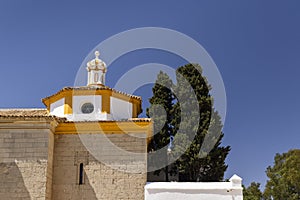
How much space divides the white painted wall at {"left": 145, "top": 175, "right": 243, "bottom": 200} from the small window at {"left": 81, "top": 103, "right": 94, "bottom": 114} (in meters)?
3.13

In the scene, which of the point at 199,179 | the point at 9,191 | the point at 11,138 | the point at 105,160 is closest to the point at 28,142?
the point at 11,138

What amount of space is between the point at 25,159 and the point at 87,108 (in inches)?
100

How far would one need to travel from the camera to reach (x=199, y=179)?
15.8 meters

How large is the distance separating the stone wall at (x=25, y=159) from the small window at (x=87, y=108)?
4.90 ft

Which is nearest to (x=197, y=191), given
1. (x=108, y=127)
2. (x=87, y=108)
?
(x=108, y=127)

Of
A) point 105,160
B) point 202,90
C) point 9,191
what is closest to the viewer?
point 9,191

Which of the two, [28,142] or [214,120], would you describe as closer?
[28,142]

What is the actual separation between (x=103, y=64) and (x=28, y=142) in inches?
167

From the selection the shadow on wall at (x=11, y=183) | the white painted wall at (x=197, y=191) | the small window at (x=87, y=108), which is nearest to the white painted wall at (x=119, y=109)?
the small window at (x=87, y=108)

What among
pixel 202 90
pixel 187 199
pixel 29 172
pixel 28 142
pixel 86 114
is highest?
pixel 202 90

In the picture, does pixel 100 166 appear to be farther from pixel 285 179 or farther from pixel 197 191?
pixel 285 179

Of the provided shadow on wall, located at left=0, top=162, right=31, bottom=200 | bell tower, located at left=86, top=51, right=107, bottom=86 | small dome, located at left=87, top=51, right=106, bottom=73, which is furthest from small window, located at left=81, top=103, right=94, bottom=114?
shadow on wall, located at left=0, top=162, right=31, bottom=200

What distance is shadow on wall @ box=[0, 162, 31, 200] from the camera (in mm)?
11523

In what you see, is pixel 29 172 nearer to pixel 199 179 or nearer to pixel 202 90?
pixel 199 179
